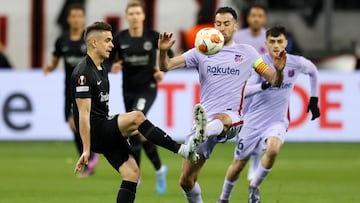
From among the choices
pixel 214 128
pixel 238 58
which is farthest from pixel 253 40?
pixel 214 128

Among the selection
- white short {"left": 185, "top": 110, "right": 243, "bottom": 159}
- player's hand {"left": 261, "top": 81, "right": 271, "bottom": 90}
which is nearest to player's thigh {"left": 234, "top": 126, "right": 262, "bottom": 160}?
player's hand {"left": 261, "top": 81, "right": 271, "bottom": 90}

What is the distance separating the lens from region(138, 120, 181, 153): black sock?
37.3ft

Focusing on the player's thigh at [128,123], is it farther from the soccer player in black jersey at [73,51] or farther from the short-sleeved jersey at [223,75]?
the soccer player in black jersey at [73,51]

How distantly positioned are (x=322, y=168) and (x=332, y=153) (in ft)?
6.50

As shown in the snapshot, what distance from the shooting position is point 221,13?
41.1 ft

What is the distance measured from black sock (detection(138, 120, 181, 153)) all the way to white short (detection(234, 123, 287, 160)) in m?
2.40

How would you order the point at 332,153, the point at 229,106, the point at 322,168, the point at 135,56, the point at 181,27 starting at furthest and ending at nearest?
1. the point at 181,27
2. the point at 332,153
3. the point at 322,168
4. the point at 135,56
5. the point at 229,106

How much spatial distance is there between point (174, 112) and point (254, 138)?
7.25 meters

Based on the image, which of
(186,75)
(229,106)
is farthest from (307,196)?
(186,75)

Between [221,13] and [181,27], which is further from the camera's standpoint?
[181,27]

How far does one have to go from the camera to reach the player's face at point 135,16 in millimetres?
15578

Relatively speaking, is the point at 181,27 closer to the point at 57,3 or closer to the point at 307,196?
the point at 57,3

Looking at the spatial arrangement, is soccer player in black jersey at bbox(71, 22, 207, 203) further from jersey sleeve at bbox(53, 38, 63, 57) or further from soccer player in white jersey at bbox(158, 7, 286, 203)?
jersey sleeve at bbox(53, 38, 63, 57)

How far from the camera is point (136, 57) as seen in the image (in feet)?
51.9
